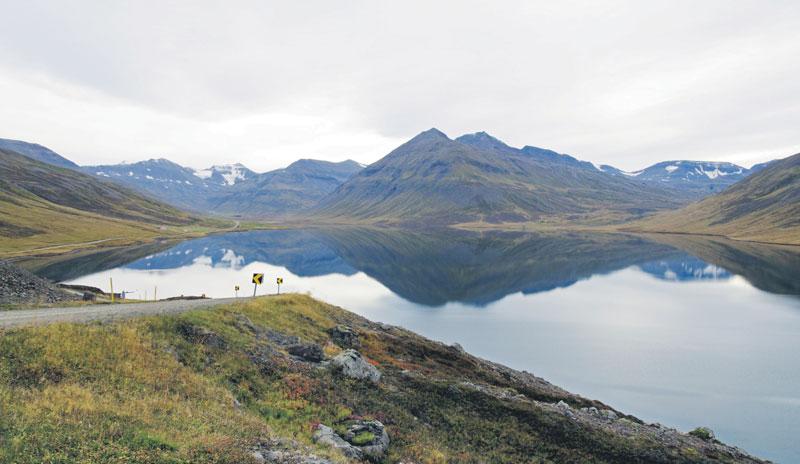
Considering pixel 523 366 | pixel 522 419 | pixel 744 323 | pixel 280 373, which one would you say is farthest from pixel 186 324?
pixel 744 323

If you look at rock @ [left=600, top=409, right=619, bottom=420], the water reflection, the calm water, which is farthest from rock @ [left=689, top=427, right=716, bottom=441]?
the water reflection

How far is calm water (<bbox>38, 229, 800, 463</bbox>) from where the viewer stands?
4053 centimetres

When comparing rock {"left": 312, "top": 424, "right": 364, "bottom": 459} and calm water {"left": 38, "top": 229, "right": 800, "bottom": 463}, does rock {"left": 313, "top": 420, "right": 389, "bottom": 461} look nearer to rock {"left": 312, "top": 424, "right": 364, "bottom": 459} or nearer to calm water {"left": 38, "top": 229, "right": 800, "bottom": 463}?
rock {"left": 312, "top": 424, "right": 364, "bottom": 459}

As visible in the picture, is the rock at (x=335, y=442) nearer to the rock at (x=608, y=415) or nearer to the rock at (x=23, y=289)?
the rock at (x=608, y=415)

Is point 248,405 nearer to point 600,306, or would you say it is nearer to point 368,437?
point 368,437

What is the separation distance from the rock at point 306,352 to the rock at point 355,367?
148cm

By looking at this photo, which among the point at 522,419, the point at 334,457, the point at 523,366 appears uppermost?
the point at 334,457

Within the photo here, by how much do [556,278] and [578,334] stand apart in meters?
55.2

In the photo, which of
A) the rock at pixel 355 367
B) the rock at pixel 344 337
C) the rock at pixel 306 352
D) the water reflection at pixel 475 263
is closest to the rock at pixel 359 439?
the rock at pixel 355 367

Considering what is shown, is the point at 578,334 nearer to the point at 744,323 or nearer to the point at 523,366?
the point at 523,366

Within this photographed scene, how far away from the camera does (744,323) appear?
221 feet

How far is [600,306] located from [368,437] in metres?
74.9

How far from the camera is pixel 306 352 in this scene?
26859 millimetres

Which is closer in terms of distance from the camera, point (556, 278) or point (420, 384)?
point (420, 384)
